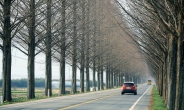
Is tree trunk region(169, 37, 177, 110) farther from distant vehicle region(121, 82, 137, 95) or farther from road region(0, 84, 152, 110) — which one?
distant vehicle region(121, 82, 137, 95)

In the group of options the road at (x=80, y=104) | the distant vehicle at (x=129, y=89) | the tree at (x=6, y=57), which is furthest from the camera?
the distant vehicle at (x=129, y=89)

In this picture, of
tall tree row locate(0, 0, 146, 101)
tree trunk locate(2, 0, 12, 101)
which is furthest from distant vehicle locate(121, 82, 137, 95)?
tree trunk locate(2, 0, 12, 101)

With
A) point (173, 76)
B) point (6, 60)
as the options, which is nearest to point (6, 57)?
point (6, 60)

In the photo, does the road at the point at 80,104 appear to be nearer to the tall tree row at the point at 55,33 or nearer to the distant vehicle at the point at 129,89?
the tall tree row at the point at 55,33

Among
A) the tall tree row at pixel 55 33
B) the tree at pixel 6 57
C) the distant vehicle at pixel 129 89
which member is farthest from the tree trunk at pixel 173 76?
the distant vehicle at pixel 129 89

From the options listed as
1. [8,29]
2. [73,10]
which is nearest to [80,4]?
[73,10]

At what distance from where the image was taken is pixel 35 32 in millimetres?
32719

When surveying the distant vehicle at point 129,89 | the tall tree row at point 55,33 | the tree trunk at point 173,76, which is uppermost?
the tall tree row at point 55,33

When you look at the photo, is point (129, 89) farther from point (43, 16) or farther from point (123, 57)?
point (123, 57)

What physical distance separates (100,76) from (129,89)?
33.1 meters

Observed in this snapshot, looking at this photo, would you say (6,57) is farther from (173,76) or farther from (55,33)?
(173,76)

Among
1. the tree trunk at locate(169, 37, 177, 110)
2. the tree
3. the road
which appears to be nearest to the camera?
the tree trunk at locate(169, 37, 177, 110)

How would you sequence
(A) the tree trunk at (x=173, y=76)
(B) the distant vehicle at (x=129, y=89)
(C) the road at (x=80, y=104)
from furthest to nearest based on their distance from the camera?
(B) the distant vehicle at (x=129, y=89) < (C) the road at (x=80, y=104) < (A) the tree trunk at (x=173, y=76)

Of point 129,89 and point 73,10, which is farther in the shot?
point 129,89
